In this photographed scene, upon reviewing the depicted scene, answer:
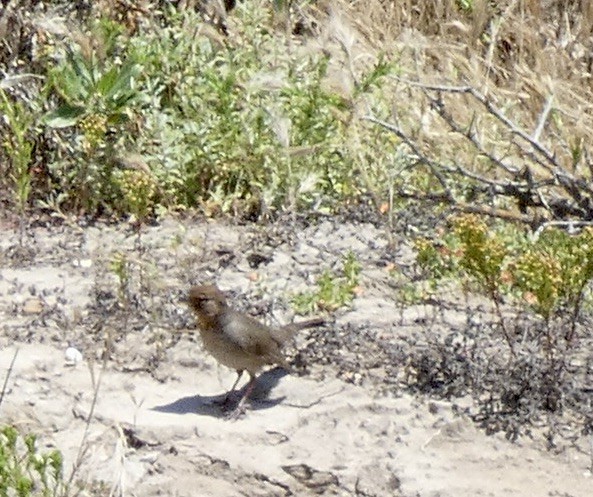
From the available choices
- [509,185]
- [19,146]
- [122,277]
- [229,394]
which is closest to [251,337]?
[229,394]

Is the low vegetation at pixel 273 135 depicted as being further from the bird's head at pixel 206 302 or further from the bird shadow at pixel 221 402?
the bird shadow at pixel 221 402

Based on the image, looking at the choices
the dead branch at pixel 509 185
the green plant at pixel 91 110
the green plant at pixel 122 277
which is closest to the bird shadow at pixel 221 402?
the green plant at pixel 122 277

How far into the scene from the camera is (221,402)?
211 inches

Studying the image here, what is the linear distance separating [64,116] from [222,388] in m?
2.16

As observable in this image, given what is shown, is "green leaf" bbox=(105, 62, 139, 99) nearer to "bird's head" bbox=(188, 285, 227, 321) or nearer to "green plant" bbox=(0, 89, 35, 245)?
"green plant" bbox=(0, 89, 35, 245)

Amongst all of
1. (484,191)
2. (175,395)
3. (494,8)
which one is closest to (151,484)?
(175,395)

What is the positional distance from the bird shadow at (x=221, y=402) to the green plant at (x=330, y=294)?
1.50 feet

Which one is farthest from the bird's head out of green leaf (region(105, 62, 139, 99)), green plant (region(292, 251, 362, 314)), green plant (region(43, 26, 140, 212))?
green leaf (region(105, 62, 139, 99))

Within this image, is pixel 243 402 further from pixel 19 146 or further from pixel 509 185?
pixel 509 185

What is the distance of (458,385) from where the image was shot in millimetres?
5172

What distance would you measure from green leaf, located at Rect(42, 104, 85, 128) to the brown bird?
1904 millimetres

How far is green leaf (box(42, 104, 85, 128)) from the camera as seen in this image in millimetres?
7156

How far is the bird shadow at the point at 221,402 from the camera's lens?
5.24 metres

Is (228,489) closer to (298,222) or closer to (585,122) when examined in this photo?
(298,222)
